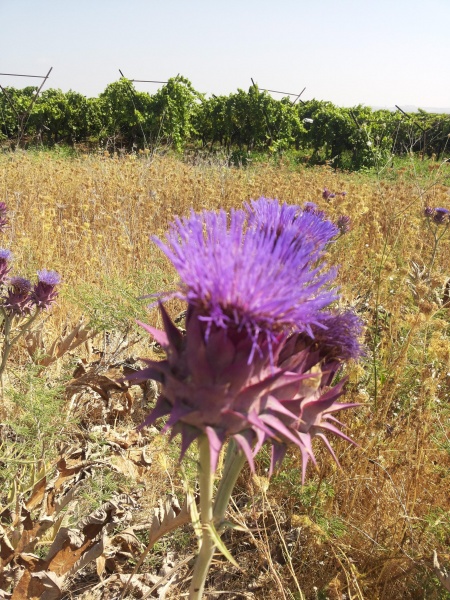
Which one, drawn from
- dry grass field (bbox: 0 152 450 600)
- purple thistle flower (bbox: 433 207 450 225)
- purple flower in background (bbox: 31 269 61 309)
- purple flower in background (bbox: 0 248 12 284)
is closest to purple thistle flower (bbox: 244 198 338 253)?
dry grass field (bbox: 0 152 450 600)

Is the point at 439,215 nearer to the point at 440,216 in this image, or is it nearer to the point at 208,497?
the point at 440,216

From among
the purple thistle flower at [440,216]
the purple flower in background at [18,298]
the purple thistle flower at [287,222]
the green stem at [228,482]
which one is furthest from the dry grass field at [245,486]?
the purple thistle flower at [440,216]

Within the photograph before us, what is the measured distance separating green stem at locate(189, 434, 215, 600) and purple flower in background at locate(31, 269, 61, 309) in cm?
144

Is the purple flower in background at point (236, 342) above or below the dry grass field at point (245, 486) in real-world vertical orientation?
above

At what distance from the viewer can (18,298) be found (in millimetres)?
2322

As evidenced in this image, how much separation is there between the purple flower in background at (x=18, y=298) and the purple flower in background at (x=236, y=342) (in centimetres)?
139

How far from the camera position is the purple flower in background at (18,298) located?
7.55 feet

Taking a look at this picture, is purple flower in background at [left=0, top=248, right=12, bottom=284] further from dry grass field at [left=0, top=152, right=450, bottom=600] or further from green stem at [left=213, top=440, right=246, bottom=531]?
green stem at [left=213, top=440, right=246, bottom=531]

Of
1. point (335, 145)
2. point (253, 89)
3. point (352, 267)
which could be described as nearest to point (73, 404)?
point (352, 267)

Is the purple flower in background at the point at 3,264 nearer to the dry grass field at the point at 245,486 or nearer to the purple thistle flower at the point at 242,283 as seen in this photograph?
the dry grass field at the point at 245,486

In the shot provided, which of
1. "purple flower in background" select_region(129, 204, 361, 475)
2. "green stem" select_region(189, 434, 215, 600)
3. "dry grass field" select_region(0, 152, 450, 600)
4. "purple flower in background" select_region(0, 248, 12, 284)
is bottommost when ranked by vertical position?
"dry grass field" select_region(0, 152, 450, 600)

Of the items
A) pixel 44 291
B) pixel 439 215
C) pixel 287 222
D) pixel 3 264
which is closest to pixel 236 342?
pixel 287 222

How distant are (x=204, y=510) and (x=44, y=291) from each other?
4.96ft

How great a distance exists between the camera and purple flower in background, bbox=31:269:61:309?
232 cm
